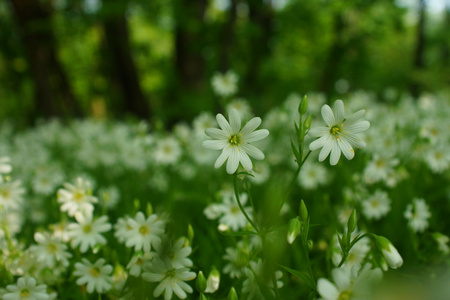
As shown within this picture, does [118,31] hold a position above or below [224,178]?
above

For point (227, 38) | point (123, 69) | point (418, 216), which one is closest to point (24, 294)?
point (418, 216)

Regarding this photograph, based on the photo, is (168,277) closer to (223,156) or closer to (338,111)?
(223,156)

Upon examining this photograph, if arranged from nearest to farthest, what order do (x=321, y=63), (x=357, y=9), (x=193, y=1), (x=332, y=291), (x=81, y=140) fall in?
1. (x=332, y=291)
2. (x=81, y=140)
3. (x=193, y=1)
4. (x=357, y=9)
5. (x=321, y=63)

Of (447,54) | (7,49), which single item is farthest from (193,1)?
(447,54)

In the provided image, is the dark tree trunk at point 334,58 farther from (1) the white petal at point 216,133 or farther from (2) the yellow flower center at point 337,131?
(1) the white petal at point 216,133

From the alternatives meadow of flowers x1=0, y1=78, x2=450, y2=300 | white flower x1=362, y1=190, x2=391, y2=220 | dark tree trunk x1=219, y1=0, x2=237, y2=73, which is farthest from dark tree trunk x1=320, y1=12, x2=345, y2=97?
white flower x1=362, y1=190, x2=391, y2=220

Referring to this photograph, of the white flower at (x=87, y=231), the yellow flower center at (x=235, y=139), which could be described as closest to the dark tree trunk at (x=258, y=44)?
the white flower at (x=87, y=231)

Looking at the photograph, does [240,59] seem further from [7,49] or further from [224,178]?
[7,49]
